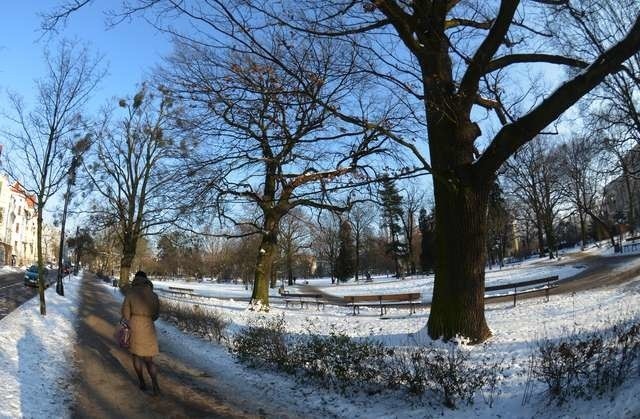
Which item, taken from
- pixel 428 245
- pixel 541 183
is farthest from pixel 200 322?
pixel 428 245

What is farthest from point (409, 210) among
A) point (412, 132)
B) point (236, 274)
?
point (412, 132)

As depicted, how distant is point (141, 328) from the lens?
777cm

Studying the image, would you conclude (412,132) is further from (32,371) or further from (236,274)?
(236,274)

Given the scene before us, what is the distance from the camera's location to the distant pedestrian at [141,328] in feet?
25.2

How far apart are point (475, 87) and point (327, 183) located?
727 centimetres

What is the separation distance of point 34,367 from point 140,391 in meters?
2.38

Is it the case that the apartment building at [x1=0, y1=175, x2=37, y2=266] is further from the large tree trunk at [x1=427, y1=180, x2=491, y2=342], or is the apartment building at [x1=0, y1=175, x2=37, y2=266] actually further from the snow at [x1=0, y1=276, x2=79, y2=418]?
the large tree trunk at [x1=427, y1=180, x2=491, y2=342]

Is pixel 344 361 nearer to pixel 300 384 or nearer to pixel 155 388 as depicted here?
pixel 300 384

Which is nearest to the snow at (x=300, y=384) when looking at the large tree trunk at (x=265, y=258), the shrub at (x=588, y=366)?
the shrub at (x=588, y=366)

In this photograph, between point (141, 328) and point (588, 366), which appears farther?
point (141, 328)

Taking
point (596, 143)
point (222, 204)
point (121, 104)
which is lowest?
point (222, 204)

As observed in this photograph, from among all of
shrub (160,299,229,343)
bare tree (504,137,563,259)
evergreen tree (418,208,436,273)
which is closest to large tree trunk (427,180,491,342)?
shrub (160,299,229,343)

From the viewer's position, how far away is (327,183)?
15680mm

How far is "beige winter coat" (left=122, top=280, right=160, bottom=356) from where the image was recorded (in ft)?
25.2
